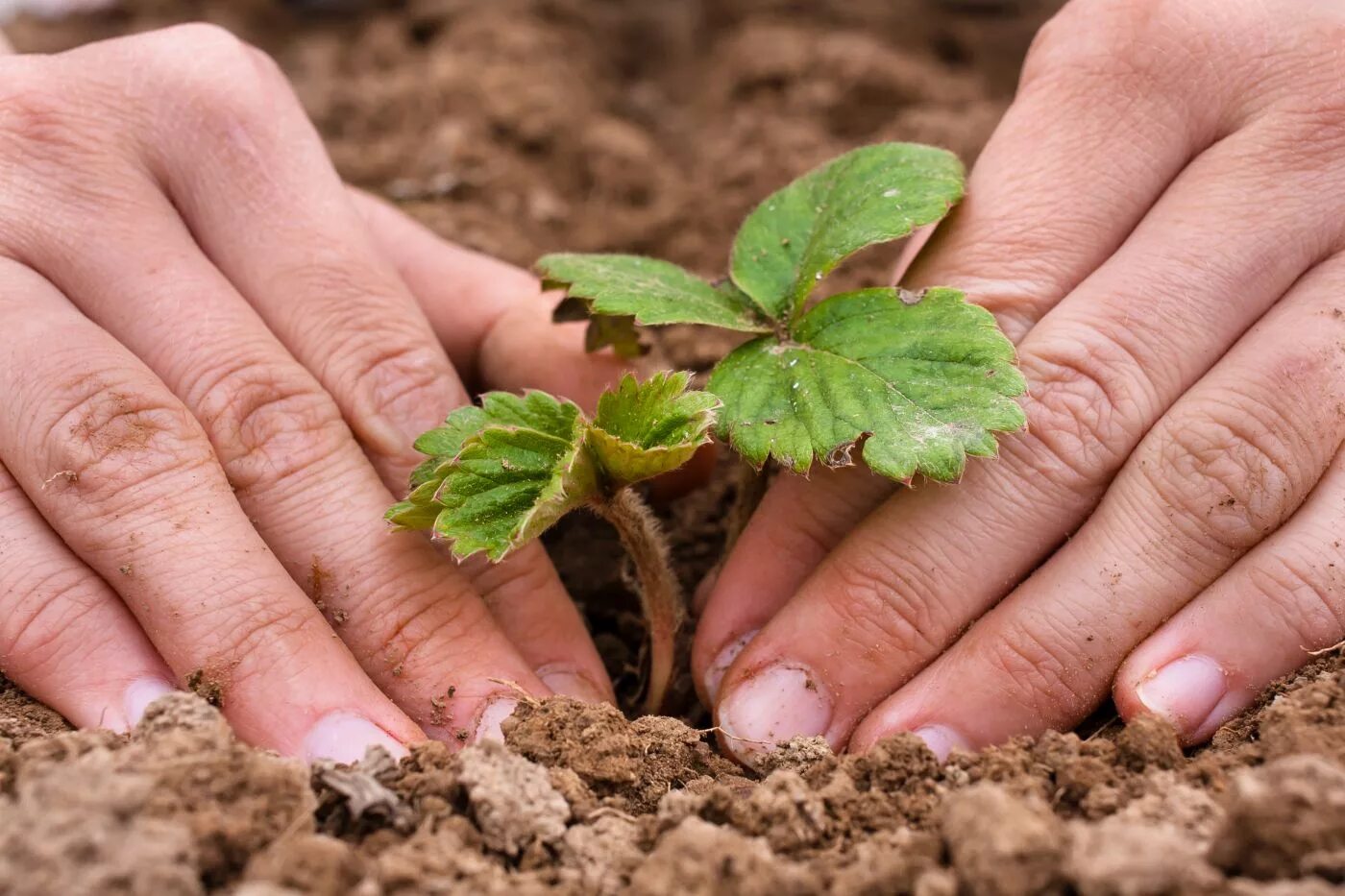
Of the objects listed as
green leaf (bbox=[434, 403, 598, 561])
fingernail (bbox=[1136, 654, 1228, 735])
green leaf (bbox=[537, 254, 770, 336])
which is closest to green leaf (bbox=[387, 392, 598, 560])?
green leaf (bbox=[434, 403, 598, 561])

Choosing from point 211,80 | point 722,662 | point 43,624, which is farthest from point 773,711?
point 211,80

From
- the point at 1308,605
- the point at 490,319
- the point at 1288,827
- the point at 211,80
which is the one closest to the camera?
the point at 1288,827

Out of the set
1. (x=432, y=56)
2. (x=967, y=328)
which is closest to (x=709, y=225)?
(x=432, y=56)

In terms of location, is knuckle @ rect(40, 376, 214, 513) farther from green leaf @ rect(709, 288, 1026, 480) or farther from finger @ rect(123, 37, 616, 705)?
green leaf @ rect(709, 288, 1026, 480)

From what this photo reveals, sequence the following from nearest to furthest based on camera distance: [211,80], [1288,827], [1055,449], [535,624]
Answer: [1288,827]
[1055,449]
[535,624]
[211,80]

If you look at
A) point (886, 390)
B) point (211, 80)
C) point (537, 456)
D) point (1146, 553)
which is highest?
point (211, 80)

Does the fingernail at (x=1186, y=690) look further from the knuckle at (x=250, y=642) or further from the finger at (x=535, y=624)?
the knuckle at (x=250, y=642)

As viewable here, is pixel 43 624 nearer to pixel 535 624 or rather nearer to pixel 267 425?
pixel 267 425
